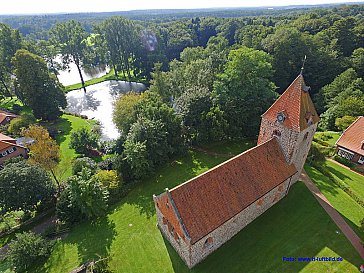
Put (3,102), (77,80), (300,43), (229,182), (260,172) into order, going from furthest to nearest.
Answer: (77,80)
(3,102)
(300,43)
(260,172)
(229,182)

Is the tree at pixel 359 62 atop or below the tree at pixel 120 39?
below

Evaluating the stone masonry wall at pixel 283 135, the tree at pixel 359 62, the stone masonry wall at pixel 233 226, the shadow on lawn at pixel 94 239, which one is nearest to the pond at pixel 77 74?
the shadow on lawn at pixel 94 239

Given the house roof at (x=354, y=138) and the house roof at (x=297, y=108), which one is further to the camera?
the house roof at (x=354, y=138)

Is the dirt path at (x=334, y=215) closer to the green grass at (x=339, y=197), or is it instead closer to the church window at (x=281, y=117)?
the green grass at (x=339, y=197)

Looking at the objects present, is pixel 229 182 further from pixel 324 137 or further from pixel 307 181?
pixel 324 137

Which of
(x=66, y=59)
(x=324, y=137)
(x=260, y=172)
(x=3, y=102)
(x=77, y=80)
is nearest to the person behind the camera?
(x=260, y=172)

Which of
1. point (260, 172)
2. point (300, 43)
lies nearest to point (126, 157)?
point (260, 172)
